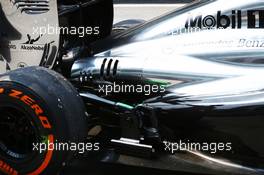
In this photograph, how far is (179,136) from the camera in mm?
3301

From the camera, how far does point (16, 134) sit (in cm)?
347

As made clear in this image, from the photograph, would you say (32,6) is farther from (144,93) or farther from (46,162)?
(46,162)

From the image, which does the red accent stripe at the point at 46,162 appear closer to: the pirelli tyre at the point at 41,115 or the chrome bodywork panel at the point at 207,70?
the pirelli tyre at the point at 41,115

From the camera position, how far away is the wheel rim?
3.40m

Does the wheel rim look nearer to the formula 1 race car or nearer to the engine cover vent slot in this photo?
the formula 1 race car

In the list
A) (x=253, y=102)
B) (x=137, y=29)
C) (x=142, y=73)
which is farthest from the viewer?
(x=137, y=29)

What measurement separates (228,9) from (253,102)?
0.70 meters

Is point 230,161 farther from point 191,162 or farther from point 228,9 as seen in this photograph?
point 228,9

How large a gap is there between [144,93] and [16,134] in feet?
2.96

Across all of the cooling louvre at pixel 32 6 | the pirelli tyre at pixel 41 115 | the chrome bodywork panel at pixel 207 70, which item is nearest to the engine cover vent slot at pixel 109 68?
the chrome bodywork panel at pixel 207 70

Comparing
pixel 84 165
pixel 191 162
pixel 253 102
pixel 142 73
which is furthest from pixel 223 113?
pixel 84 165

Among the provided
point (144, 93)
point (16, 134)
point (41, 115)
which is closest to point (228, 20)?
point (144, 93)

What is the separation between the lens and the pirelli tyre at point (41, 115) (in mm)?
3221

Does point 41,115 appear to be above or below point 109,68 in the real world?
below
